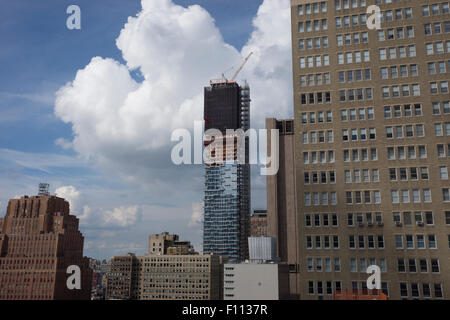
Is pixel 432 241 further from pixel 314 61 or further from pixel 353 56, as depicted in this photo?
pixel 314 61

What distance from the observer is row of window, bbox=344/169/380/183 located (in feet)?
226

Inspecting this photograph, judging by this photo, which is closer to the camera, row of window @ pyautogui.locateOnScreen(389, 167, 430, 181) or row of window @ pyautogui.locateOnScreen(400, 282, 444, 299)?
row of window @ pyautogui.locateOnScreen(400, 282, 444, 299)

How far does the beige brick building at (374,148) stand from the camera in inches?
2549

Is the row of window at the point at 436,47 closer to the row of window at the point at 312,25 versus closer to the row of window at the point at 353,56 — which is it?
the row of window at the point at 353,56

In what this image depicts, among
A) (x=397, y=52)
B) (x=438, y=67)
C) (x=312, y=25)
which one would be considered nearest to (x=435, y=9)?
(x=397, y=52)

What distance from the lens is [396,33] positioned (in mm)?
72750

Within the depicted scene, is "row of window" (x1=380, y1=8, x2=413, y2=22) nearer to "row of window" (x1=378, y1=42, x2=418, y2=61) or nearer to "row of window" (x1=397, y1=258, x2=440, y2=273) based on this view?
"row of window" (x1=378, y1=42, x2=418, y2=61)

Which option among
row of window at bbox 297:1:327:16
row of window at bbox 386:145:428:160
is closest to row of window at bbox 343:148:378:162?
row of window at bbox 386:145:428:160

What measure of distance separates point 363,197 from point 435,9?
37.2 metres

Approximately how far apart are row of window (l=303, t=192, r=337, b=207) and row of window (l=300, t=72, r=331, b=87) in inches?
829
